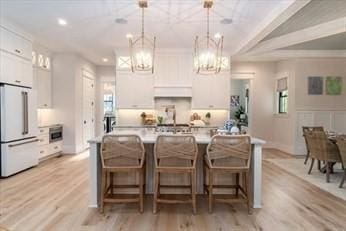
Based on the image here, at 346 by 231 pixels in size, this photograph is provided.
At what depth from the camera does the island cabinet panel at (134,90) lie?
7.17 m

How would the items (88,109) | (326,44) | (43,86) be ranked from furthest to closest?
(88,109) < (43,86) < (326,44)

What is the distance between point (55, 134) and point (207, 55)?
4.71 metres

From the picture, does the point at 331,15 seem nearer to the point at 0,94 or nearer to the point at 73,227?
the point at 73,227

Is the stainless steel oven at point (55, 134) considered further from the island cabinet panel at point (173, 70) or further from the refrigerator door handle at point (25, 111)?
the island cabinet panel at point (173, 70)

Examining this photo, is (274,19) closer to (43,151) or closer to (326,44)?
(326,44)

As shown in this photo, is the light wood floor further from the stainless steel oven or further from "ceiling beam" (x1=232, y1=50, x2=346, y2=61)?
"ceiling beam" (x1=232, y1=50, x2=346, y2=61)

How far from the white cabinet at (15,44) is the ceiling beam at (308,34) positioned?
5.16m

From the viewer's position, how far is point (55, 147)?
7355 mm

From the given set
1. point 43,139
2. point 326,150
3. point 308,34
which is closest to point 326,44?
point 308,34

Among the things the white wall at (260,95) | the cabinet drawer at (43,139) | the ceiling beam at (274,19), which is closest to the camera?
the ceiling beam at (274,19)

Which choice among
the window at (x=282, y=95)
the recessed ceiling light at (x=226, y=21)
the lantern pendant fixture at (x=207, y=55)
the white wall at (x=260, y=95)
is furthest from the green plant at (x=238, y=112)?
the recessed ceiling light at (x=226, y=21)

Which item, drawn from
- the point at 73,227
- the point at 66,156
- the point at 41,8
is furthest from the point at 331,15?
the point at 66,156

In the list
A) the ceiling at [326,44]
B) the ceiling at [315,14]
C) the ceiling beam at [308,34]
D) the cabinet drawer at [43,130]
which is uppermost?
the ceiling at [326,44]

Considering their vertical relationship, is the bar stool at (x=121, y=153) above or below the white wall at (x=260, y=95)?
below
